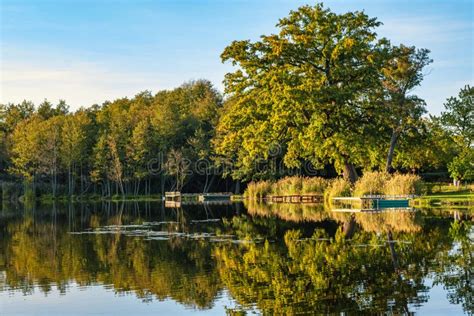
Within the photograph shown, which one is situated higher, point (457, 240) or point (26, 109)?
point (26, 109)

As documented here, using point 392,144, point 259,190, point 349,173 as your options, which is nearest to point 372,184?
point 349,173

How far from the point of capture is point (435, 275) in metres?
12.2

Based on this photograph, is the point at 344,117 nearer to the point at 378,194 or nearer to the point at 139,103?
the point at 378,194

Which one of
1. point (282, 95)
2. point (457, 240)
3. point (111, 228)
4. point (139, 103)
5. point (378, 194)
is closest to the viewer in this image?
point (457, 240)

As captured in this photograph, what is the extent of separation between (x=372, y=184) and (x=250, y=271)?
24.4 metres

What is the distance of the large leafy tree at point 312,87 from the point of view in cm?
3900

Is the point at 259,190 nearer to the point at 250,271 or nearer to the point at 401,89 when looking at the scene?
the point at 401,89

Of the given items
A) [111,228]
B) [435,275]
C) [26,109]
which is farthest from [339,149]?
[26,109]

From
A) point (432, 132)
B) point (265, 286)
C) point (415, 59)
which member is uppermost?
point (415, 59)

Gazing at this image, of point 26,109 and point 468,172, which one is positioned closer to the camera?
point 468,172

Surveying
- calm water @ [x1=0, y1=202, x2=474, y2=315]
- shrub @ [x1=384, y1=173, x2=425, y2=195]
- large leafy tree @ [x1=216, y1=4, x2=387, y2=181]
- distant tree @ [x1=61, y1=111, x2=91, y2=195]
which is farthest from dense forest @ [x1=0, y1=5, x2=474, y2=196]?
distant tree @ [x1=61, y1=111, x2=91, y2=195]

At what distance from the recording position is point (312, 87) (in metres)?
38.6

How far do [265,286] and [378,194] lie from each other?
2586 centimetres

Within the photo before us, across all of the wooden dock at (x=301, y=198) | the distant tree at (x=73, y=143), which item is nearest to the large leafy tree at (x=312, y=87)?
the wooden dock at (x=301, y=198)
